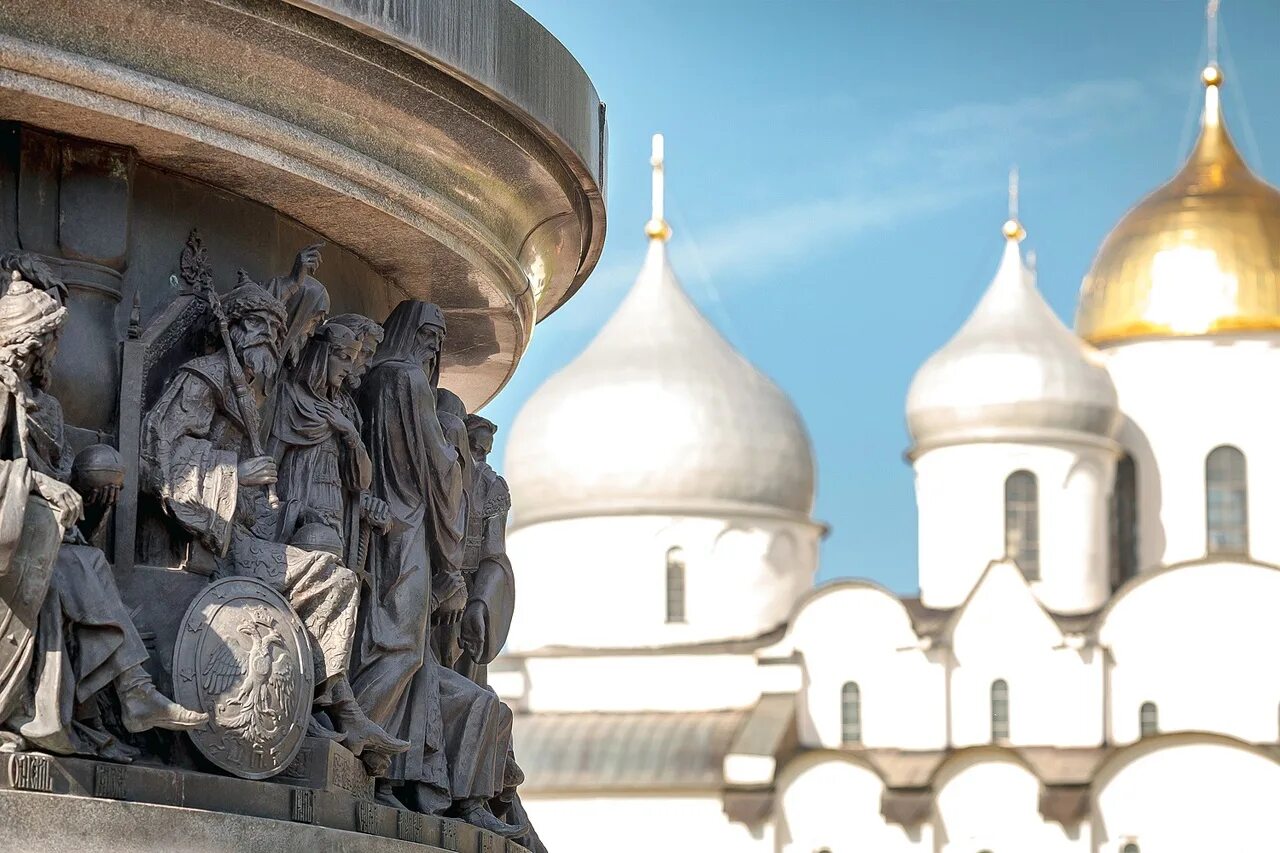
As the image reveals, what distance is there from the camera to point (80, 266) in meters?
4.68

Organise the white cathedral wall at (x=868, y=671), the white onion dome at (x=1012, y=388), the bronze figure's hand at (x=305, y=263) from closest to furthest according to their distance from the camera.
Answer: the bronze figure's hand at (x=305, y=263) → the white cathedral wall at (x=868, y=671) → the white onion dome at (x=1012, y=388)

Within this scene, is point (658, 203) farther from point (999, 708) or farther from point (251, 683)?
point (251, 683)

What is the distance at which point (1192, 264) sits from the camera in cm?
4109

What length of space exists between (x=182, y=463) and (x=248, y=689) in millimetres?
440

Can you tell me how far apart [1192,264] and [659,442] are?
28.2ft

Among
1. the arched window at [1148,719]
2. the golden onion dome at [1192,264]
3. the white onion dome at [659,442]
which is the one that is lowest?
the arched window at [1148,719]

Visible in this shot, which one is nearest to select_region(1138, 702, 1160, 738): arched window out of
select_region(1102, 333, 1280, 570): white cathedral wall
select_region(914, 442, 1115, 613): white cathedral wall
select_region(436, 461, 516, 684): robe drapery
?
select_region(914, 442, 1115, 613): white cathedral wall

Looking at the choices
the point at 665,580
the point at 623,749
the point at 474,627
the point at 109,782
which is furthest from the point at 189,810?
the point at 665,580

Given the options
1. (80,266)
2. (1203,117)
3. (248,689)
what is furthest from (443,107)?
(1203,117)

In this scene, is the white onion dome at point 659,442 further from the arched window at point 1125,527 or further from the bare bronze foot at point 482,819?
the bare bronze foot at point 482,819

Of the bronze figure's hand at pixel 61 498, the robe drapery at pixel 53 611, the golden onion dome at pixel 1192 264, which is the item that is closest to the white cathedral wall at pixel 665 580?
the golden onion dome at pixel 1192 264

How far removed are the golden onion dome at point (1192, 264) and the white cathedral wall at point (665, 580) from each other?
6235 mm

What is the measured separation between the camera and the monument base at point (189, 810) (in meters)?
4.11

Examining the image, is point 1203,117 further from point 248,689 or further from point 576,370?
point 248,689
